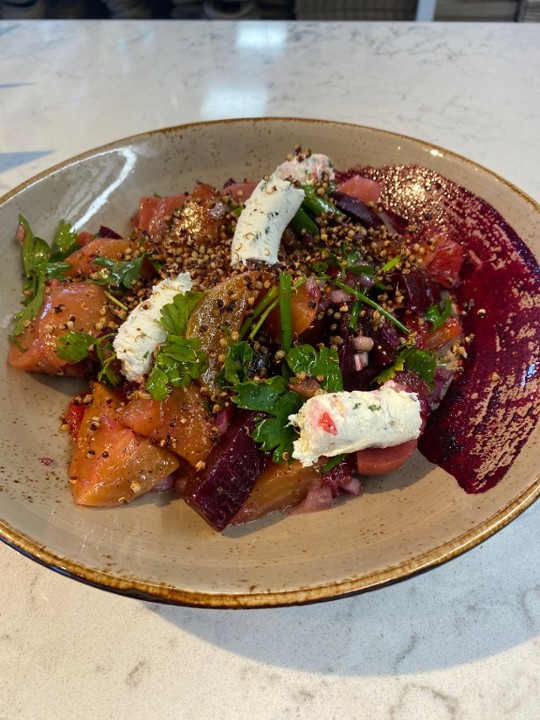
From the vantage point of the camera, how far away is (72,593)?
1.48 metres

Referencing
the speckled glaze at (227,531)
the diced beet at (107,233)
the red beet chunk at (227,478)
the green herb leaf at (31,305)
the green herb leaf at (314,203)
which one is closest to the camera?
the speckled glaze at (227,531)

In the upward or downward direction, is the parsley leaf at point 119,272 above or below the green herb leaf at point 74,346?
above

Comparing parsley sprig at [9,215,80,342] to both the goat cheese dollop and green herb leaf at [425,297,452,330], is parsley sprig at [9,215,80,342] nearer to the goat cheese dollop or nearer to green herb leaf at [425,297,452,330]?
the goat cheese dollop

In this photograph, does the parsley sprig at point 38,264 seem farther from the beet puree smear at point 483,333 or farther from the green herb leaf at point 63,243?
the beet puree smear at point 483,333

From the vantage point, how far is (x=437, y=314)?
1.82 metres

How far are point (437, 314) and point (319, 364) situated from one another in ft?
1.66

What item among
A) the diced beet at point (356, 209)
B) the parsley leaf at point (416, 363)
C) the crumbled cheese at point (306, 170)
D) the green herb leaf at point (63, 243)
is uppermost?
the crumbled cheese at point (306, 170)

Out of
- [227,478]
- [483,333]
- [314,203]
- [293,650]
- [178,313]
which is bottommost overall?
[293,650]

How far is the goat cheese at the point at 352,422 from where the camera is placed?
1351mm

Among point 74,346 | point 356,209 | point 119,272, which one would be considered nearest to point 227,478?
point 74,346

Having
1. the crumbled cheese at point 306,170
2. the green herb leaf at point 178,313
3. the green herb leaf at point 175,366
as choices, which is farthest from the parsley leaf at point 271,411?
the crumbled cheese at point 306,170

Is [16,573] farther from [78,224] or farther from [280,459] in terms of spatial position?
[78,224]

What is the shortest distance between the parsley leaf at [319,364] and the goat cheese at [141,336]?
35cm

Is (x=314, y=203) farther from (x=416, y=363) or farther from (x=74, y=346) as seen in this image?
(x=74, y=346)
